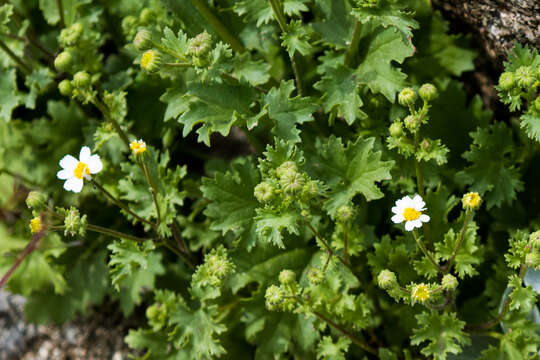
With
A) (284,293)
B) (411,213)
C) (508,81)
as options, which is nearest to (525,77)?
(508,81)

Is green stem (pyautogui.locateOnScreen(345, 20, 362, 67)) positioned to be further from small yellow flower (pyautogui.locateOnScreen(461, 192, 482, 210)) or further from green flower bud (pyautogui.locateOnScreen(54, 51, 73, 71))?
green flower bud (pyautogui.locateOnScreen(54, 51, 73, 71))

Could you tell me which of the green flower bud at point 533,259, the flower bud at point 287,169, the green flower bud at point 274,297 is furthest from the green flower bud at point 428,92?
the green flower bud at point 274,297

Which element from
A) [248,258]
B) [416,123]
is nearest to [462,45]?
[416,123]

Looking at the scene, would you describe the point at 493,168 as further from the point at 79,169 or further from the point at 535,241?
the point at 79,169

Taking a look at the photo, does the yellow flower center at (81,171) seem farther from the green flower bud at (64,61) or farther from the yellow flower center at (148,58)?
the green flower bud at (64,61)

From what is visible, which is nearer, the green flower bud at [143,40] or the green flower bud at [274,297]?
the green flower bud at [274,297]

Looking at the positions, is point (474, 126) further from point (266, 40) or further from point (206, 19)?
point (206, 19)
